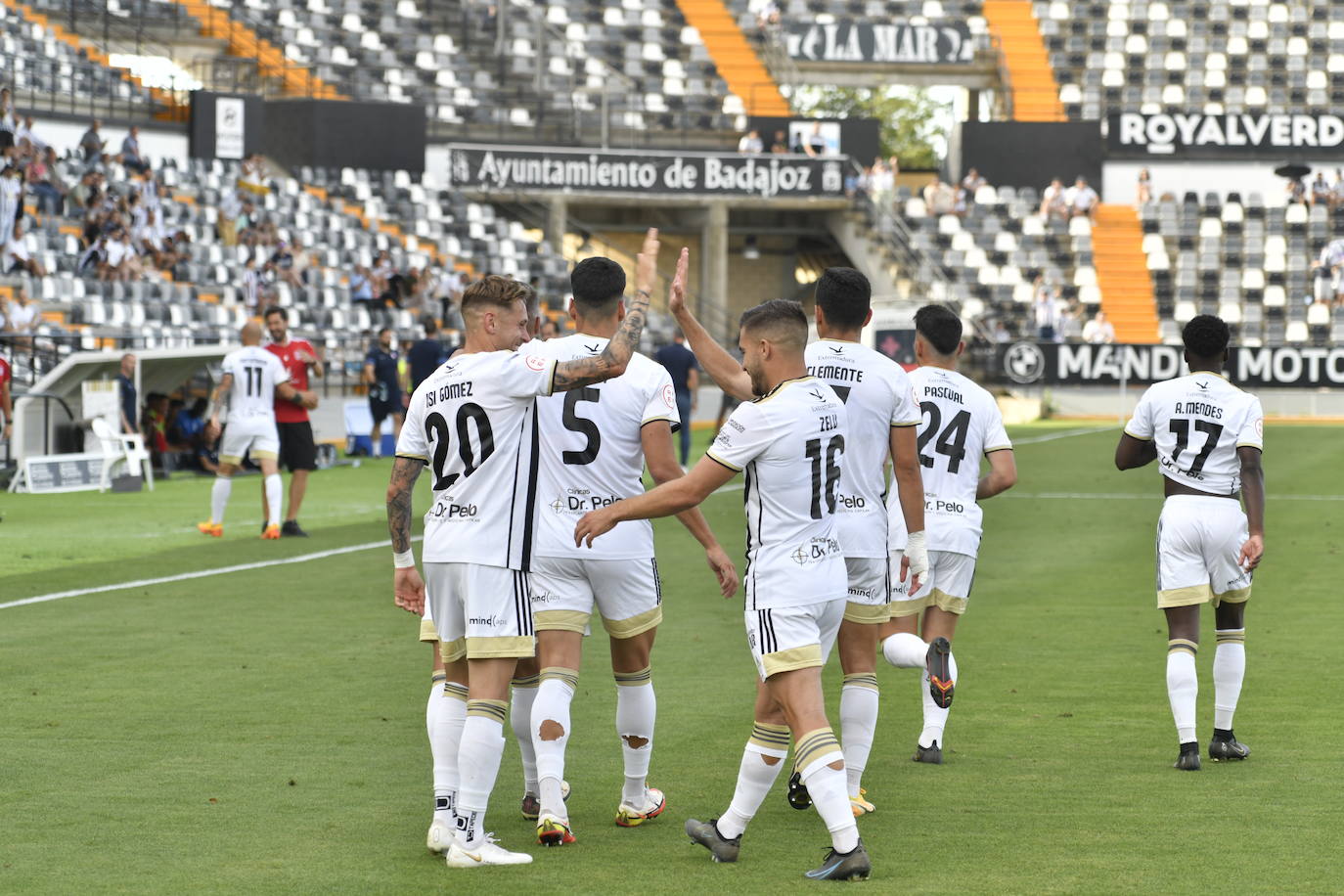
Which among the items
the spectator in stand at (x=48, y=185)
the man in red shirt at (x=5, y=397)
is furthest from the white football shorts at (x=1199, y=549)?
the spectator in stand at (x=48, y=185)

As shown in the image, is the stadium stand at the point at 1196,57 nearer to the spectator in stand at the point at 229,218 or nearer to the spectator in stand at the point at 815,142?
the spectator in stand at the point at 815,142

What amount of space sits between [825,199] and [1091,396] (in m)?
8.46

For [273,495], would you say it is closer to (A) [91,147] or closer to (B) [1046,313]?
(A) [91,147]

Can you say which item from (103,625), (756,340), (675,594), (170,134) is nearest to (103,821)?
(756,340)

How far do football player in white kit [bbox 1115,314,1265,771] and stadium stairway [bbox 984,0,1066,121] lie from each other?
151 ft

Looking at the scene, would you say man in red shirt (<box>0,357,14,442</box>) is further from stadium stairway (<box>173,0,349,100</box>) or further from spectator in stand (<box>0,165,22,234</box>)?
stadium stairway (<box>173,0,349,100</box>)

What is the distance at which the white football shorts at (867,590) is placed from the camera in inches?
265

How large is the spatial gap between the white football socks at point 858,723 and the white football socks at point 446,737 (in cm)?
147

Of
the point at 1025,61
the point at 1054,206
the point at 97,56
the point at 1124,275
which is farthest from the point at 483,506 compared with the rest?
the point at 1025,61

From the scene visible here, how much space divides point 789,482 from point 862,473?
33.3 inches

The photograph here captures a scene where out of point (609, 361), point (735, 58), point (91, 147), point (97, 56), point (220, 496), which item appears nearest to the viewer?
point (609, 361)

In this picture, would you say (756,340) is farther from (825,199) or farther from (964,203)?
(964,203)

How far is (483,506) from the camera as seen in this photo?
6.21m

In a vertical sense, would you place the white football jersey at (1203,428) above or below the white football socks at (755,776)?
above
